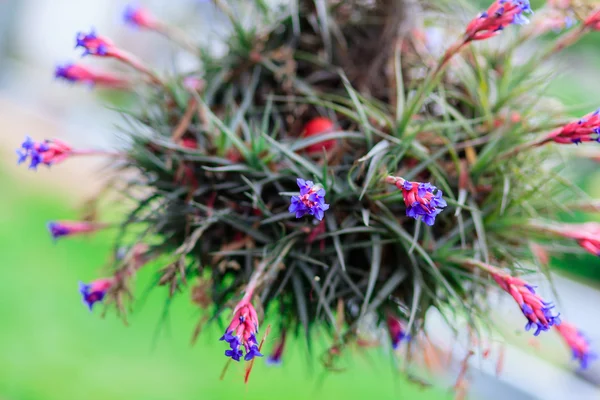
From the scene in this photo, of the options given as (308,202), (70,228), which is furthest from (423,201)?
(70,228)

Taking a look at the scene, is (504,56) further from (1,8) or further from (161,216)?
(1,8)

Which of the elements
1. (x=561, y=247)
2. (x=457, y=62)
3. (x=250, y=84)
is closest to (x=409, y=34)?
(x=457, y=62)

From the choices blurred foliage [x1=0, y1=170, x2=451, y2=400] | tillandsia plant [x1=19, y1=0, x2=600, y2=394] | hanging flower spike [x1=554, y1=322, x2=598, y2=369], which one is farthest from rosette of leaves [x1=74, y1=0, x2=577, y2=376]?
blurred foliage [x1=0, y1=170, x2=451, y2=400]

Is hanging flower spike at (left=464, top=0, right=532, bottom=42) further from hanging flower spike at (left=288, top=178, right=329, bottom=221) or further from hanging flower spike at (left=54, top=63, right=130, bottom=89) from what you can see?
hanging flower spike at (left=54, top=63, right=130, bottom=89)

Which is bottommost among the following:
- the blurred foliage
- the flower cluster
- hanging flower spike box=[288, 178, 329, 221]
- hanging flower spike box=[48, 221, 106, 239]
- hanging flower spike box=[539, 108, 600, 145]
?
the blurred foliage

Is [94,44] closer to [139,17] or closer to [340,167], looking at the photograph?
[139,17]

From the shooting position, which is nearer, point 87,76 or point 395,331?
point 395,331

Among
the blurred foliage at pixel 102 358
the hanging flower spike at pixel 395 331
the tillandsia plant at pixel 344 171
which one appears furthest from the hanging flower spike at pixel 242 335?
the blurred foliage at pixel 102 358
